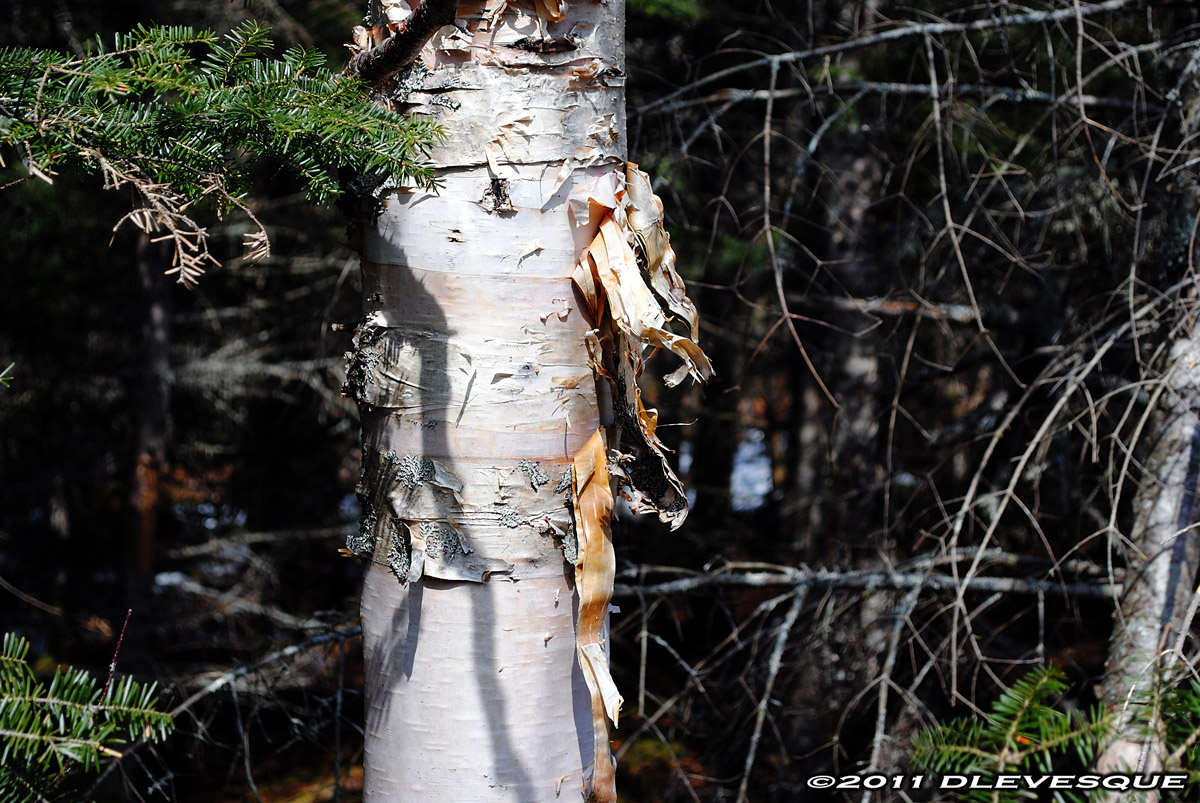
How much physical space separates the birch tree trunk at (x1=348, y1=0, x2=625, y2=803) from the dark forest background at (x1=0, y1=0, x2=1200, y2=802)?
0.76 metres

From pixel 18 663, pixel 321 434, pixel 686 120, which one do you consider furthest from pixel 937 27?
pixel 321 434

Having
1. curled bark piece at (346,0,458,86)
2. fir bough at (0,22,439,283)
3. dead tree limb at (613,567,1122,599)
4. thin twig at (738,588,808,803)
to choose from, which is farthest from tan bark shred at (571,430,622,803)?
thin twig at (738,588,808,803)

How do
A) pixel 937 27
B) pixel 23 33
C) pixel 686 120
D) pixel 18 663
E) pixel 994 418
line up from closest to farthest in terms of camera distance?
pixel 18 663 < pixel 937 27 < pixel 686 120 < pixel 994 418 < pixel 23 33

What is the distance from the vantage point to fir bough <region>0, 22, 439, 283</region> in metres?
1.02

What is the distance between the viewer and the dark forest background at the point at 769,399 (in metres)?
2.22

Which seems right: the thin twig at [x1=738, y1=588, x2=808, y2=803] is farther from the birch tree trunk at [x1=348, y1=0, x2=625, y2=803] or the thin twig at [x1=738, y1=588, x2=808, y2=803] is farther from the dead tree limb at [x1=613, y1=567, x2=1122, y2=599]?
the birch tree trunk at [x1=348, y1=0, x2=625, y2=803]

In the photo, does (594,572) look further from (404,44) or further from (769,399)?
(769,399)

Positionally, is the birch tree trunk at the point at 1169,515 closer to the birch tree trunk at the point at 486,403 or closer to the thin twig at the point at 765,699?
the thin twig at the point at 765,699

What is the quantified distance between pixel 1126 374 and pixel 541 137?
2113 mm

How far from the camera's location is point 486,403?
3.75ft

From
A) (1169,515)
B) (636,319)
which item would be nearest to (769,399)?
(1169,515)

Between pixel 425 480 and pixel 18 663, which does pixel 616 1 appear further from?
pixel 18 663

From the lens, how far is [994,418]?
10.2 ft

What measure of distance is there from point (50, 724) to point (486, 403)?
658mm
